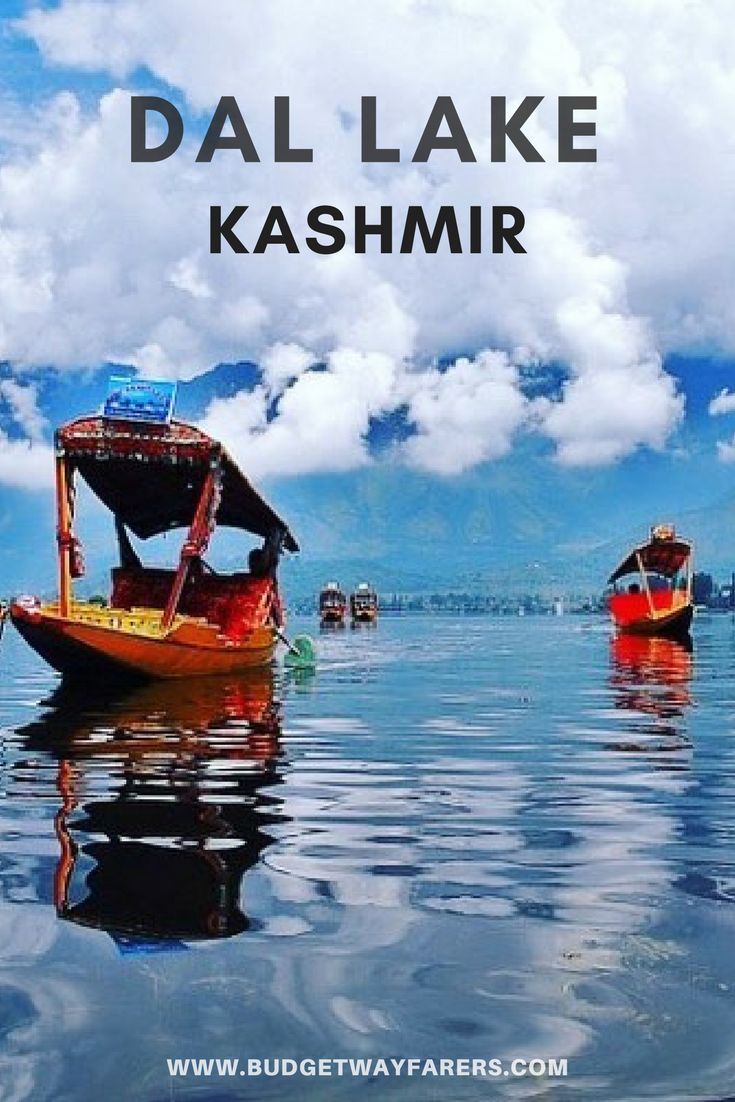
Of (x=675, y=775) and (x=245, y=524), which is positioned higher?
(x=245, y=524)

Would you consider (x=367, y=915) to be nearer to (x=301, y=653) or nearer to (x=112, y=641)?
(x=112, y=641)

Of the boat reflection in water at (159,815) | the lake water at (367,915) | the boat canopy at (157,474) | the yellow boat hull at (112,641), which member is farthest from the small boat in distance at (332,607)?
the lake water at (367,915)

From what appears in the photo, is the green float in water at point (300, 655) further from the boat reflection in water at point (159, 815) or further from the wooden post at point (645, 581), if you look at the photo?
the wooden post at point (645, 581)

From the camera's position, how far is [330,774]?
1549cm

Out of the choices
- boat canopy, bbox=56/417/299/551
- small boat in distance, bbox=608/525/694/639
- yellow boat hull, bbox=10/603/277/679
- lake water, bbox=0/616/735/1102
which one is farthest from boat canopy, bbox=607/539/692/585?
lake water, bbox=0/616/735/1102

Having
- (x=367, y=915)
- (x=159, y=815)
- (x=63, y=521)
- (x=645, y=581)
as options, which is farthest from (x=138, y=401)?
(x=645, y=581)

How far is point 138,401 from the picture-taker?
32062 millimetres

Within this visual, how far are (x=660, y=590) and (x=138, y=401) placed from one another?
52479mm

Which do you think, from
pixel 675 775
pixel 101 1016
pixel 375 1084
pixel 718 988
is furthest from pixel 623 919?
pixel 675 775

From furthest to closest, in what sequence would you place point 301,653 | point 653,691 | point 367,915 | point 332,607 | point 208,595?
point 332,607 → point 301,653 → point 208,595 → point 653,691 → point 367,915

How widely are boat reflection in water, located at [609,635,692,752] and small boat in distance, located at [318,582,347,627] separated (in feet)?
217

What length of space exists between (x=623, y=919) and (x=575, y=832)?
332 centimetres

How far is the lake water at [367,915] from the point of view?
18.0ft

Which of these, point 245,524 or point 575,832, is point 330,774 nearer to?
point 575,832
